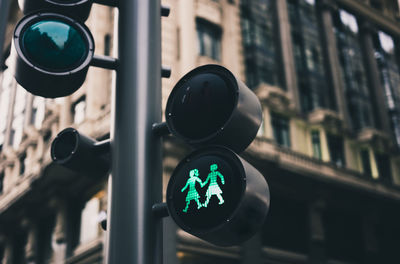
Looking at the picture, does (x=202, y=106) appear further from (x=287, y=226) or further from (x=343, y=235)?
(x=343, y=235)

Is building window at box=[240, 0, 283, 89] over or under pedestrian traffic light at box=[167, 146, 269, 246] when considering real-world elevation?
over

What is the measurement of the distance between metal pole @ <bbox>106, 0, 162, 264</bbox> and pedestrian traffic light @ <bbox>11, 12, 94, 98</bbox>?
216mm

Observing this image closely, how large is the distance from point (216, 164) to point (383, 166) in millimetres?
31054

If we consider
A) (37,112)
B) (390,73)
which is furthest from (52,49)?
(390,73)

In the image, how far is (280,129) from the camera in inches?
1001

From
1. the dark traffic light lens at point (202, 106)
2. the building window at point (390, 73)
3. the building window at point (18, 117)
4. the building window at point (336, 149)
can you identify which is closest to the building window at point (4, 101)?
the building window at point (18, 117)

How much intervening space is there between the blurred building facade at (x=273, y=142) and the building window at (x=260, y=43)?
74mm

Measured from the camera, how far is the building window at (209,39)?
923 inches

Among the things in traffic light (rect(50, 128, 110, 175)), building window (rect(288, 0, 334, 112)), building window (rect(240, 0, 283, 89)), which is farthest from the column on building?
traffic light (rect(50, 128, 110, 175))

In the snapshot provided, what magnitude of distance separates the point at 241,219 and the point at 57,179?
22653 mm

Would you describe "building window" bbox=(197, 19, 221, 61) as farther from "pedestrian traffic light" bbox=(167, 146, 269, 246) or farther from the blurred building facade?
"pedestrian traffic light" bbox=(167, 146, 269, 246)

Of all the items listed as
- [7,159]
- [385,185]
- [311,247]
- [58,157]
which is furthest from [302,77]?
[58,157]

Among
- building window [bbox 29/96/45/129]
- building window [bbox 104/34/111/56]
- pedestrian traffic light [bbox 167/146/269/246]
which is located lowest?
pedestrian traffic light [bbox 167/146/269/246]

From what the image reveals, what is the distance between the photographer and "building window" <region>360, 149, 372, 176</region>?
2963 cm
